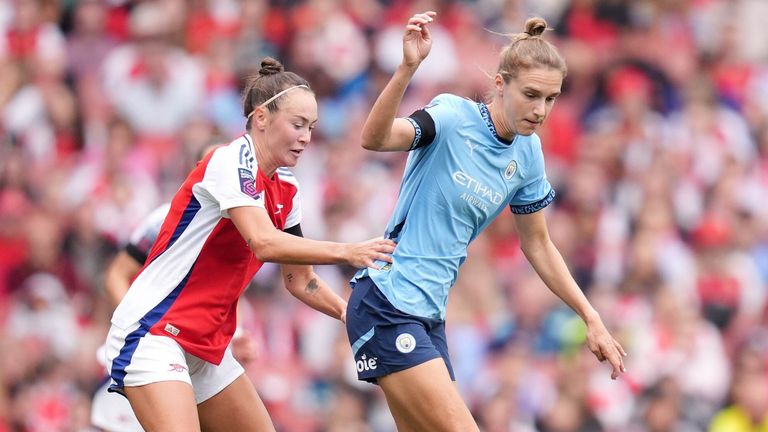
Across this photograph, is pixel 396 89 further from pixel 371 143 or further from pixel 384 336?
pixel 384 336

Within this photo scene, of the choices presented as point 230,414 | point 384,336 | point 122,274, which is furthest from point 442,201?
point 122,274

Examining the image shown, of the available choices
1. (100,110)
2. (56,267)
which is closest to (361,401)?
(56,267)

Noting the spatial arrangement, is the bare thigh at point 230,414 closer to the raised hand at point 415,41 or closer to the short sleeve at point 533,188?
the short sleeve at point 533,188

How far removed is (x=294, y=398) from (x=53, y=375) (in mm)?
1750

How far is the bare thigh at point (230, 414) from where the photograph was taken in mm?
6387

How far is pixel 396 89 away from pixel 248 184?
744mm

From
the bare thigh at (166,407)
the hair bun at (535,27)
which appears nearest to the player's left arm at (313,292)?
the bare thigh at (166,407)

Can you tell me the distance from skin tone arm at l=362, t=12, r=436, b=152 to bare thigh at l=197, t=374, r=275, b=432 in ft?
4.53

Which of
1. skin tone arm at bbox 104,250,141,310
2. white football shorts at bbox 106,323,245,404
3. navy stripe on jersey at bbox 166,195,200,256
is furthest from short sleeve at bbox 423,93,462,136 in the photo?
skin tone arm at bbox 104,250,141,310

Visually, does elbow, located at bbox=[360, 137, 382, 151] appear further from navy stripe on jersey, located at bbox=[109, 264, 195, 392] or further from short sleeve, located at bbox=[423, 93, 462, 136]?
navy stripe on jersey, located at bbox=[109, 264, 195, 392]

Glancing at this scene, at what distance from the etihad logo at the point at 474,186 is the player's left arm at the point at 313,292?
2.87ft

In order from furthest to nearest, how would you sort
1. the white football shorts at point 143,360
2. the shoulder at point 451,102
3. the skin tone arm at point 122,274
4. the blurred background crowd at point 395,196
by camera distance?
the blurred background crowd at point 395,196 → the skin tone arm at point 122,274 → the shoulder at point 451,102 → the white football shorts at point 143,360

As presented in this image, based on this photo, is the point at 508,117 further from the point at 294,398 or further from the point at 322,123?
the point at 322,123

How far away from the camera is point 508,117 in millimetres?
6156
